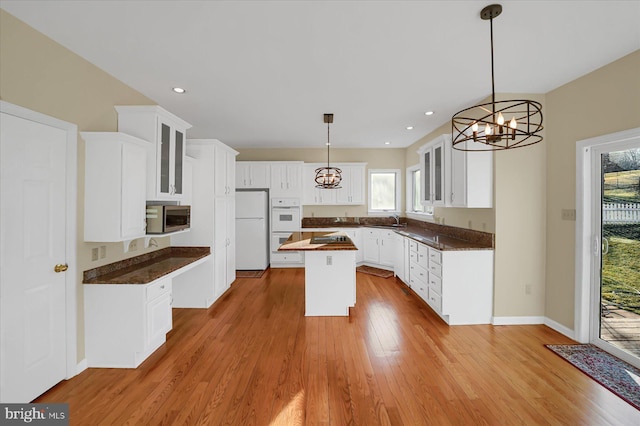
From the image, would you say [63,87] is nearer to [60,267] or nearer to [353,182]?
[60,267]

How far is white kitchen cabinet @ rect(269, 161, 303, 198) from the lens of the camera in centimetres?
611

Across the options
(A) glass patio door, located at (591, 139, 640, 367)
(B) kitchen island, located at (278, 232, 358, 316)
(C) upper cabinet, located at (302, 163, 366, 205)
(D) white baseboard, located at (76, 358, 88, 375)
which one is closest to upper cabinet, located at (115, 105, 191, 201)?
(D) white baseboard, located at (76, 358, 88, 375)

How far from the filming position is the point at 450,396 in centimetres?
211

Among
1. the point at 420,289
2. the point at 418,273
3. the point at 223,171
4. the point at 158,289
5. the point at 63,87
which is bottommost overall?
the point at 420,289

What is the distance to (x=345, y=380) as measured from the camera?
2.30m

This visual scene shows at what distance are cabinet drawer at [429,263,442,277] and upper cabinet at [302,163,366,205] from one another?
9.46 ft

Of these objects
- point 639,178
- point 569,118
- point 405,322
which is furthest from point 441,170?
Result: point 405,322

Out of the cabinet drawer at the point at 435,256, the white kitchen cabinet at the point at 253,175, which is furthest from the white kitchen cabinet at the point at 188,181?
the cabinet drawer at the point at 435,256

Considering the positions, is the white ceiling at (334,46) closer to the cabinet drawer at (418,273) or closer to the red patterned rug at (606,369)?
the cabinet drawer at (418,273)

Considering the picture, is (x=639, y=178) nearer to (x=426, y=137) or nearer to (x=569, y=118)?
(x=569, y=118)

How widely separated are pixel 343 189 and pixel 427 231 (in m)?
2.10

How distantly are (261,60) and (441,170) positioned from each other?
289 centimetres

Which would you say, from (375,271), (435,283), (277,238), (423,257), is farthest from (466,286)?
(277,238)

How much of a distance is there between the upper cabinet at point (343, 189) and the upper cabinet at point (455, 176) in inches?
75.8
